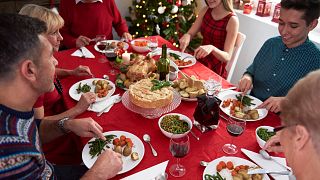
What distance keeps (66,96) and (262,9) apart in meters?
2.60

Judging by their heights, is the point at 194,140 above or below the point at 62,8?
below

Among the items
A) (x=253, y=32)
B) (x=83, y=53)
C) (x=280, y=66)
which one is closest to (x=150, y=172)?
(x=280, y=66)

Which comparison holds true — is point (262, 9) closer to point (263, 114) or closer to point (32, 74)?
point (263, 114)

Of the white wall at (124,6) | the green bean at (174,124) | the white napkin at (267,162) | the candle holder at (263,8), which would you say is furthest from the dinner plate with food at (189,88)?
the white wall at (124,6)

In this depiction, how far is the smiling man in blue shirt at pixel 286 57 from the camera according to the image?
5.76 feet

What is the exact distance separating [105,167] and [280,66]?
1442 mm

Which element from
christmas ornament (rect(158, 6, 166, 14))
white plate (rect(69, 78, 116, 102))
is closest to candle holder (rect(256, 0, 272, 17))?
christmas ornament (rect(158, 6, 166, 14))

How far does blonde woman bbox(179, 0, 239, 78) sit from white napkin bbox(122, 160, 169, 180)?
4.47 ft

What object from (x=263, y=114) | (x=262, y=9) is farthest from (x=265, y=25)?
(x=263, y=114)

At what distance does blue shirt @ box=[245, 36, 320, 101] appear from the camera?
189 cm

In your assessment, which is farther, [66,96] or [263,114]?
[66,96]

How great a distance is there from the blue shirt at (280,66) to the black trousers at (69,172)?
139cm

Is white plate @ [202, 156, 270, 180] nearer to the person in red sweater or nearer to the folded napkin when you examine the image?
the folded napkin

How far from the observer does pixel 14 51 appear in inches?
41.2
